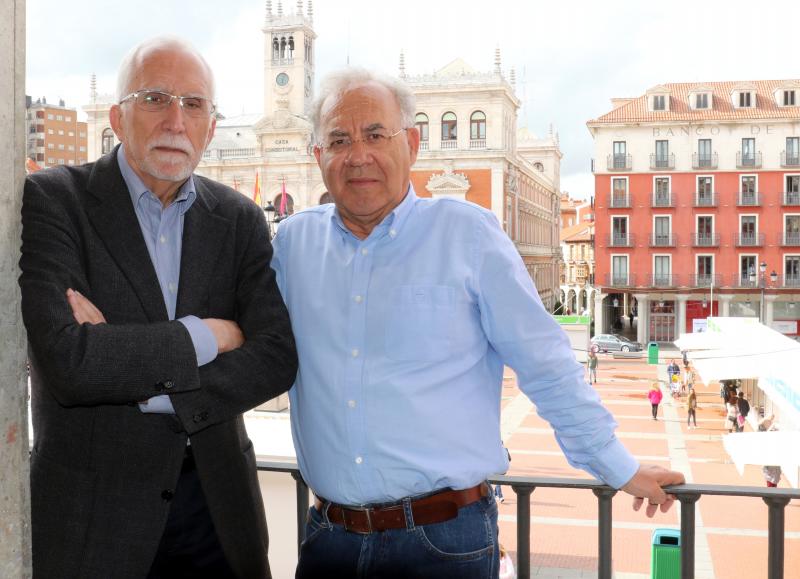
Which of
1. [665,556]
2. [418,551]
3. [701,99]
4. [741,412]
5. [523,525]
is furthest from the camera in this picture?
[701,99]

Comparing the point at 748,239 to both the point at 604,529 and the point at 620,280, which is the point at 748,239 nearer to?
the point at 620,280

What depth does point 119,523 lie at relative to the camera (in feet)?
4.36

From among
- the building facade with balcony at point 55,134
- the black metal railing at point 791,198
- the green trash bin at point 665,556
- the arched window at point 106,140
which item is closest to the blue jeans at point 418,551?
the green trash bin at point 665,556

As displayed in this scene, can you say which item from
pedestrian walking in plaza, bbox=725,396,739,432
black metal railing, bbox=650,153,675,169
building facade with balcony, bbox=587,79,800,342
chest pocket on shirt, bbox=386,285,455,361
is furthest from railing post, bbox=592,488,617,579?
black metal railing, bbox=650,153,675,169

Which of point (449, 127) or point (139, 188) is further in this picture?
point (449, 127)

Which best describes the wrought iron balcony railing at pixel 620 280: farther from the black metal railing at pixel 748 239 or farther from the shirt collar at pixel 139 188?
the shirt collar at pixel 139 188

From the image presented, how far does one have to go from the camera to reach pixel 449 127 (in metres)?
28.5

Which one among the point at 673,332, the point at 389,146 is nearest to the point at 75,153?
the point at 673,332

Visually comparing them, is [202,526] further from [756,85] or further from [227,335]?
[756,85]

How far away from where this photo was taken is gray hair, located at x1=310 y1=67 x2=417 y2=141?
1.54 meters

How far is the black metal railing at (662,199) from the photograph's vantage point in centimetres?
2486

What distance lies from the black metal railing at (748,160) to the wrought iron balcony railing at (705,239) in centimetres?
218

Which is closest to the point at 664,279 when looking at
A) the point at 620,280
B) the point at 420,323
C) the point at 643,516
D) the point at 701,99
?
the point at 620,280

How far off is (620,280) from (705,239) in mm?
2738
